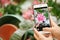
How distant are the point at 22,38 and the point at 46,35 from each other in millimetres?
156

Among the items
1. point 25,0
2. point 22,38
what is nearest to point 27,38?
point 22,38

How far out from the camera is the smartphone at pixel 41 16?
2.72ft

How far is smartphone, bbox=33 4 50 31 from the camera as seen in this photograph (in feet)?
2.72

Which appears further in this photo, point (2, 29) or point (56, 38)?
point (2, 29)

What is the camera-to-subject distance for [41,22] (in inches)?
32.5

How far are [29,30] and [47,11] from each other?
16 cm

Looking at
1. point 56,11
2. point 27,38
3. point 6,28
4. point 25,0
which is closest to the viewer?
point 27,38

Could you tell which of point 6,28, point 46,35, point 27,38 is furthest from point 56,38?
point 6,28

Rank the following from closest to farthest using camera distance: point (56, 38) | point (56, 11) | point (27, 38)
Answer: point (56, 38) → point (27, 38) → point (56, 11)

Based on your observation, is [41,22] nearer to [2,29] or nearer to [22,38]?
[22,38]

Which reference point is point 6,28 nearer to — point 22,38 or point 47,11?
point 22,38

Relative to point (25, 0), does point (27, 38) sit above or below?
below

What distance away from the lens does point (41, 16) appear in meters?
0.82

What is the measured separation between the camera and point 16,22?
1087 mm
